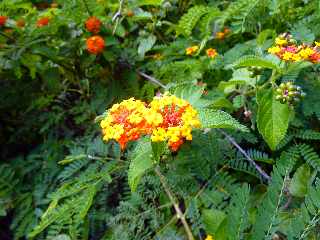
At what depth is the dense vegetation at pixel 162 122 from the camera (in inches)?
56.6

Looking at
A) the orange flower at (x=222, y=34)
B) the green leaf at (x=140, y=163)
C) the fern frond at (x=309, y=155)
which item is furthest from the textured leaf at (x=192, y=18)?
the green leaf at (x=140, y=163)

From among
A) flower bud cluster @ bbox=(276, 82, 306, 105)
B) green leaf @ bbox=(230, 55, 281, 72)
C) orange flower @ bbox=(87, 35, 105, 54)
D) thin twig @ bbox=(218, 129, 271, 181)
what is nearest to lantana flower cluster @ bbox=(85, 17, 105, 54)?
orange flower @ bbox=(87, 35, 105, 54)

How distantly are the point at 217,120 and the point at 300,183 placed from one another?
18.5 inches

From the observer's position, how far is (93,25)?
2367 millimetres

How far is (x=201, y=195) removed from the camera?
1785 millimetres

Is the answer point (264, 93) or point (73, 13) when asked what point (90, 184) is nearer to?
point (264, 93)

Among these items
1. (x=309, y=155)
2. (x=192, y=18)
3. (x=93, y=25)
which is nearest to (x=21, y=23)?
(x=93, y=25)

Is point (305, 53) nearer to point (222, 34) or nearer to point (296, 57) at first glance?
point (296, 57)

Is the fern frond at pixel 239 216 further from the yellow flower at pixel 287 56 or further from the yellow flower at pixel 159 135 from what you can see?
the yellow flower at pixel 287 56

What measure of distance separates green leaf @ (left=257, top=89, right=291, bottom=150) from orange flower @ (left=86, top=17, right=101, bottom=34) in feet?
3.60

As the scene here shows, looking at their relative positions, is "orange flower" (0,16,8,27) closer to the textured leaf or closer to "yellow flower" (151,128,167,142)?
the textured leaf

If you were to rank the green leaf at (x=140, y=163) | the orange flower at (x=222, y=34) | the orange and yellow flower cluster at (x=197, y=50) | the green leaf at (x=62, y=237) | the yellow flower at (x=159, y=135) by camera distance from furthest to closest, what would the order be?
1. the orange flower at (x=222, y=34)
2. the orange and yellow flower cluster at (x=197, y=50)
3. the green leaf at (x=62, y=237)
4. the green leaf at (x=140, y=163)
5. the yellow flower at (x=159, y=135)

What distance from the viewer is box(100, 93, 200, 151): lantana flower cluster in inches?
50.6

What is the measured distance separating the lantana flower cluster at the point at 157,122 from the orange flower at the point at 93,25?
107 cm
